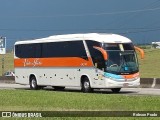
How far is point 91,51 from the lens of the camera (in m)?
29.0

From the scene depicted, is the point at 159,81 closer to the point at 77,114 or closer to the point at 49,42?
the point at 49,42

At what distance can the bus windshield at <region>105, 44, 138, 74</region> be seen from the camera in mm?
28344

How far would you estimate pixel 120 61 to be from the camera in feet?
93.1

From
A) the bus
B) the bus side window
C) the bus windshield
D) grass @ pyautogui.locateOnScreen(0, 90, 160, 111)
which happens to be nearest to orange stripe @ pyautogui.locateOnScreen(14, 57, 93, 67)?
the bus

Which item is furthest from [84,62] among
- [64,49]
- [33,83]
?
[33,83]

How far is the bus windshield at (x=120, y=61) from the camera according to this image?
2834 centimetres

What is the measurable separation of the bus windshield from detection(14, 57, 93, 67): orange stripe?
4.52 feet

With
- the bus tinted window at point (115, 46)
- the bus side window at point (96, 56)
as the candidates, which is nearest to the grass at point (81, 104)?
the bus side window at point (96, 56)

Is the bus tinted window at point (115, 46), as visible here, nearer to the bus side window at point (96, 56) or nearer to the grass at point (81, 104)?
the bus side window at point (96, 56)

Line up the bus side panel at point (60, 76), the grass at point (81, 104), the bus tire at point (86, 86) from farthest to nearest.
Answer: the bus tire at point (86, 86) < the bus side panel at point (60, 76) < the grass at point (81, 104)

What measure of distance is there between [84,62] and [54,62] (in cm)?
374

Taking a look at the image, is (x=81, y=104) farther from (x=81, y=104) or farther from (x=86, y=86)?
(x=86, y=86)

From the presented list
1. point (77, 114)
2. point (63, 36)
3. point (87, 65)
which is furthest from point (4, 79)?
point (77, 114)

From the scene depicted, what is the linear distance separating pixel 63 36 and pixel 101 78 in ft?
16.9
